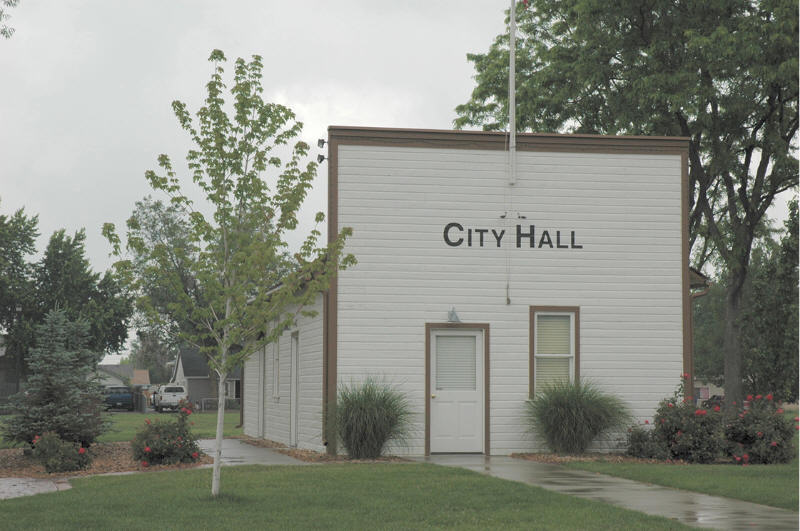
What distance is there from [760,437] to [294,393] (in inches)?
354

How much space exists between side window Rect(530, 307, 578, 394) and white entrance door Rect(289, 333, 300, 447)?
16.2 feet

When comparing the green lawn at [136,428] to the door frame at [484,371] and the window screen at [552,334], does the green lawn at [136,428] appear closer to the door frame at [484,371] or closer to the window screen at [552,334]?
the door frame at [484,371]

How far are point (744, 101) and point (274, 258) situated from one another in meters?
18.9

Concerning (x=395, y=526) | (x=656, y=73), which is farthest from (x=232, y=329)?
(x=656, y=73)

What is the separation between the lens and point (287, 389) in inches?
869

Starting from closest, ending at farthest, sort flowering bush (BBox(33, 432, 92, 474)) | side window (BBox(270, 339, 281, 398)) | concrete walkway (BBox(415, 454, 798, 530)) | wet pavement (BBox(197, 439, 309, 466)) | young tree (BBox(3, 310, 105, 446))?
1. concrete walkway (BBox(415, 454, 798, 530))
2. flowering bush (BBox(33, 432, 92, 474))
3. wet pavement (BBox(197, 439, 309, 466))
4. young tree (BBox(3, 310, 105, 446))
5. side window (BBox(270, 339, 281, 398))

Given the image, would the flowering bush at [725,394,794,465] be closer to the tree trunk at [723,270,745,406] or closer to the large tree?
the large tree

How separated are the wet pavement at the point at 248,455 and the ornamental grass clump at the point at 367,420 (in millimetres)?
932

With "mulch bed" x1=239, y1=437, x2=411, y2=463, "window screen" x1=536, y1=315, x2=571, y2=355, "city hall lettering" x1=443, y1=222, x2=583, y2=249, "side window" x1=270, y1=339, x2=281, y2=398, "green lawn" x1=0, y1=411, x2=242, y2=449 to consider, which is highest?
"city hall lettering" x1=443, y1=222, x2=583, y2=249

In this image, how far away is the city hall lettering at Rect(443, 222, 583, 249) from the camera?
18609 millimetres

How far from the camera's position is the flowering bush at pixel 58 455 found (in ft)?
53.6

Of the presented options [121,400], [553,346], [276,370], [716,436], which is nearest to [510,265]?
[553,346]

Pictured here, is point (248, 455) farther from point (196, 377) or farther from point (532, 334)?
point (196, 377)

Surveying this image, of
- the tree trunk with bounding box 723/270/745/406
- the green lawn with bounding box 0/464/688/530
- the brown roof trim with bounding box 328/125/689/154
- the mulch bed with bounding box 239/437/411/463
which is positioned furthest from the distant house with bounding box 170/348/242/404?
the green lawn with bounding box 0/464/688/530
